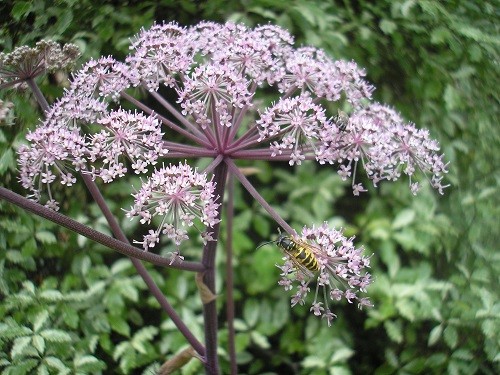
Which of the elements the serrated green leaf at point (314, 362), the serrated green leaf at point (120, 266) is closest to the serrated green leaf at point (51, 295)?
the serrated green leaf at point (120, 266)

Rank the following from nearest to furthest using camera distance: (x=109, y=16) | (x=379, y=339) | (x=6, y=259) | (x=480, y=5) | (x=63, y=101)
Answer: (x=63, y=101), (x=6, y=259), (x=109, y=16), (x=480, y=5), (x=379, y=339)

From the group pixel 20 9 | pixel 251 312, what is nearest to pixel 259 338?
pixel 251 312

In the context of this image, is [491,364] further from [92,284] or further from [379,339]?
[92,284]

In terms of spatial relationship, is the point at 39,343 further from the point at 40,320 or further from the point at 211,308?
the point at 211,308

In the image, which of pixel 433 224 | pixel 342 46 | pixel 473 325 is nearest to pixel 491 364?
pixel 473 325

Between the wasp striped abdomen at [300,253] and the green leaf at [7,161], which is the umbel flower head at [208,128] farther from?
the green leaf at [7,161]

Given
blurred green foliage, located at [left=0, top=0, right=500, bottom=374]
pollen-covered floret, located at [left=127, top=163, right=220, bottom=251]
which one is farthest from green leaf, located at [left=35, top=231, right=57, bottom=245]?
pollen-covered floret, located at [left=127, top=163, right=220, bottom=251]
